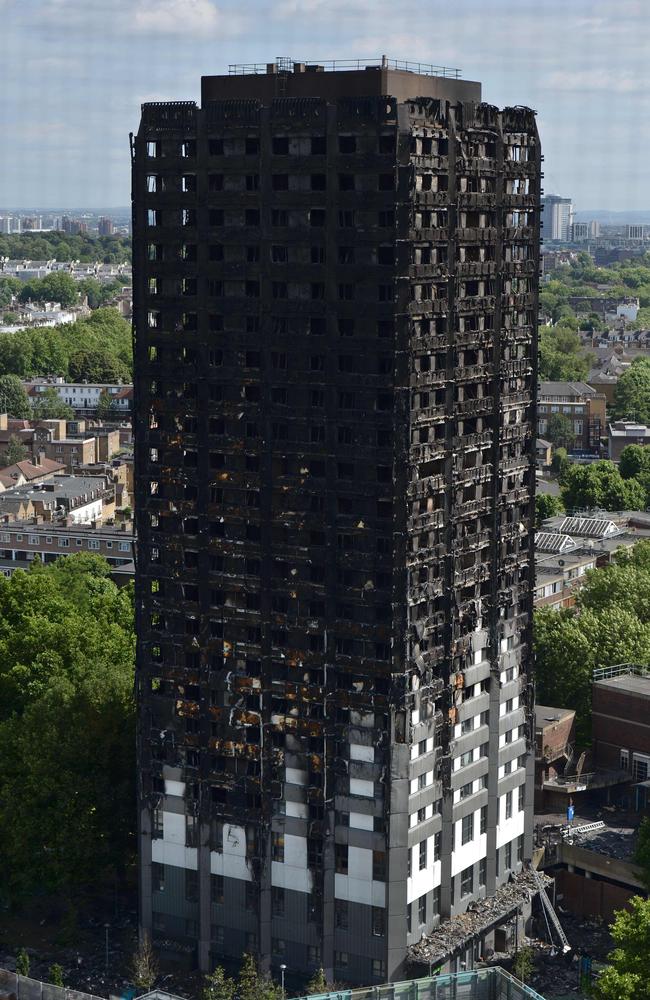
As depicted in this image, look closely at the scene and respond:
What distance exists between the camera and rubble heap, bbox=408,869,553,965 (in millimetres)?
82562

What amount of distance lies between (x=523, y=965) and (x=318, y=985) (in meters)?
10.7

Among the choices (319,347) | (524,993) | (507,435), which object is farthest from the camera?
(507,435)

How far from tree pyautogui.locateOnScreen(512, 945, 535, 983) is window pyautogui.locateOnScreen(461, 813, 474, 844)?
580 centimetres

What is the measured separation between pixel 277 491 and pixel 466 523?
9.53m

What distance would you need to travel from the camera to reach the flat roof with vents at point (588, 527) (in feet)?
521

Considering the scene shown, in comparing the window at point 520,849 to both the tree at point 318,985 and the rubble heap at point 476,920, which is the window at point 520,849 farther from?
the tree at point 318,985

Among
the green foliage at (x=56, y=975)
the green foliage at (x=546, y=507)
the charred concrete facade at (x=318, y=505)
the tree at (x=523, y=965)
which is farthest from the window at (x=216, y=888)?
the green foliage at (x=546, y=507)

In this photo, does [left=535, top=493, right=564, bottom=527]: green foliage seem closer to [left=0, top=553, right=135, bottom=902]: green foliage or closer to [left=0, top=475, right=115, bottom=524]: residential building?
[left=0, top=475, right=115, bottom=524]: residential building

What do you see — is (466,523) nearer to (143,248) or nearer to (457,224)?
(457,224)

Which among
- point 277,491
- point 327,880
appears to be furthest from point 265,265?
point 327,880

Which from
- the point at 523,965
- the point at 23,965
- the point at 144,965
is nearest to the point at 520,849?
the point at 523,965

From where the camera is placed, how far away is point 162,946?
285 ft

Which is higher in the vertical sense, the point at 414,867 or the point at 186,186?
the point at 186,186

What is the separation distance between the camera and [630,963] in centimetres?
7106
